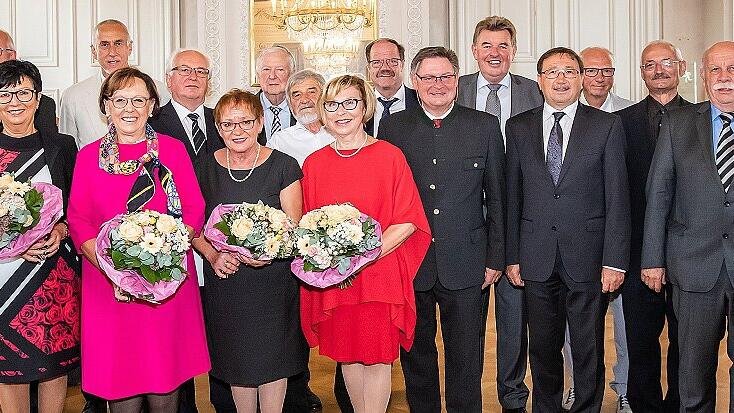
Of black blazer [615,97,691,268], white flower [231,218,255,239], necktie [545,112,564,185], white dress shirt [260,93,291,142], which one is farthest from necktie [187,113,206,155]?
black blazer [615,97,691,268]

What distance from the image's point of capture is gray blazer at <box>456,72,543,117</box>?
471 cm

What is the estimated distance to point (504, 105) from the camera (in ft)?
15.6

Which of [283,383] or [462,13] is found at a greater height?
[462,13]

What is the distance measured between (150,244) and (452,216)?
4.73 ft

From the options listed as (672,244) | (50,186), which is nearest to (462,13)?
(672,244)

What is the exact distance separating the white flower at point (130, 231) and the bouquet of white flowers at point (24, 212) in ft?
1.55

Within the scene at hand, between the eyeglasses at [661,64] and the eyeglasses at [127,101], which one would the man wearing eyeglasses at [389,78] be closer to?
the eyeglasses at [661,64]

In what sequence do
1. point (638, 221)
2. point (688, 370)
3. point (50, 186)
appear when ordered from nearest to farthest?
point (50, 186) < point (688, 370) < point (638, 221)

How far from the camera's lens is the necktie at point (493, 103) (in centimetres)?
473

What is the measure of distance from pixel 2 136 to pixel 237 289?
3.96 feet

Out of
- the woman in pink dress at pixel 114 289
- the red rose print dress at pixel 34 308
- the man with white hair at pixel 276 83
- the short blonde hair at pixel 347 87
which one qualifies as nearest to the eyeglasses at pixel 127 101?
the woman in pink dress at pixel 114 289

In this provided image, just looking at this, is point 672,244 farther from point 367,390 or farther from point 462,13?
point 462,13

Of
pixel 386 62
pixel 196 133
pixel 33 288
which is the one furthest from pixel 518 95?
pixel 33 288

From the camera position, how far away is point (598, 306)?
3955mm
